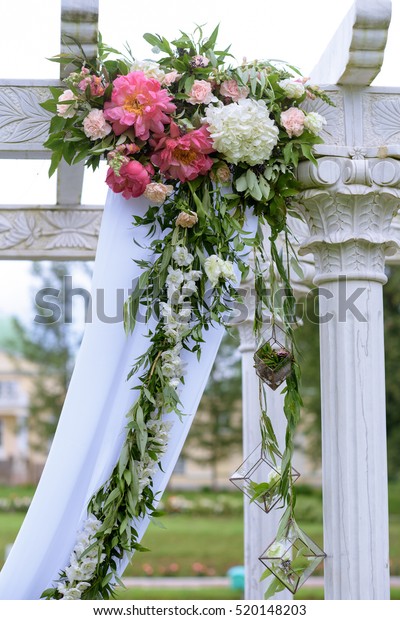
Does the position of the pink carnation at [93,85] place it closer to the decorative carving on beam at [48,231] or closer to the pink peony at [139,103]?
the pink peony at [139,103]

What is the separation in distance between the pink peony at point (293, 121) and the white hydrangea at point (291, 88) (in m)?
0.08

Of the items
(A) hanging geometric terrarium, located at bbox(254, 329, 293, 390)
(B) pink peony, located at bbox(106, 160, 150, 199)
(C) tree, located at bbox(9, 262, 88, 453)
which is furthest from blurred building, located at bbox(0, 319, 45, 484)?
(B) pink peony, located at bbox(106, 160, 150, 199)

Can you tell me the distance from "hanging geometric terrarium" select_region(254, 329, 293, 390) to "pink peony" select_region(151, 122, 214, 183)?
2.68 feet

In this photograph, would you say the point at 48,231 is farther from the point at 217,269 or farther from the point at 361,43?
the point at 361,43

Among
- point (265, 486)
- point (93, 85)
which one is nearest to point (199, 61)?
point (93, 85)

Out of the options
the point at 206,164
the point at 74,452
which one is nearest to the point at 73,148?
the point at 206,164

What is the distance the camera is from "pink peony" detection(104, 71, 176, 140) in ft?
12.0

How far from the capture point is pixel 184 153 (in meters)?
3.71

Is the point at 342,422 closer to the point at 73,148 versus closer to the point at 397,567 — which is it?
the point at 73,148

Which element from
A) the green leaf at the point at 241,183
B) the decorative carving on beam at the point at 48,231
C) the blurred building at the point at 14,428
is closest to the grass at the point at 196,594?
the decorative carving on beam at the point at 48,231

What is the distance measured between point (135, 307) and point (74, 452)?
0.66 meters

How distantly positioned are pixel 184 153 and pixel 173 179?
0.15m

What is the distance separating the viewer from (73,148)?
3.85m

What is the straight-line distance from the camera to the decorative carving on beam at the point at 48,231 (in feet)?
22.4
